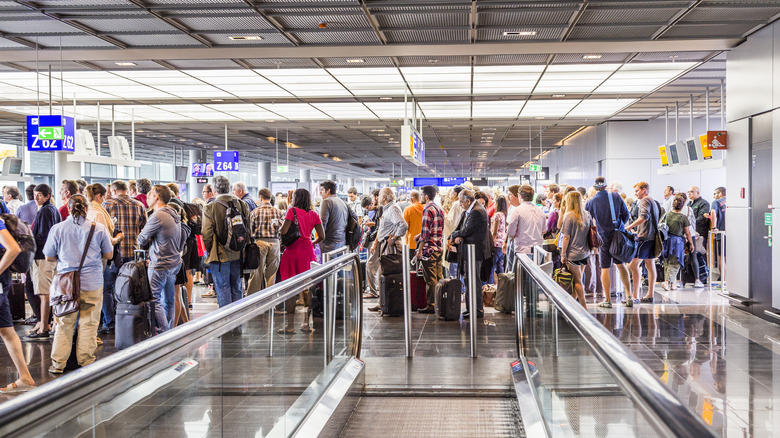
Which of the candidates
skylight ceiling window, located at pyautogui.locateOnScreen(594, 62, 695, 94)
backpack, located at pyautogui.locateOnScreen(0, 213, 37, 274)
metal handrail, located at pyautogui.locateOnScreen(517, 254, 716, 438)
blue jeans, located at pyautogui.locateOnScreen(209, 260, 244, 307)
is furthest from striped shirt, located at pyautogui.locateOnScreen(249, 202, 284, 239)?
skylight ceiling window, located at pyautogui.locateOnScreen(594, 62, 695, 94)

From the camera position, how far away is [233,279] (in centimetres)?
747

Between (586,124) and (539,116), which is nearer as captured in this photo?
(539,116)

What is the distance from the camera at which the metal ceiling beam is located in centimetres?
945

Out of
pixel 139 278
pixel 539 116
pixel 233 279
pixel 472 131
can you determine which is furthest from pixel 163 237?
pixel 472 131

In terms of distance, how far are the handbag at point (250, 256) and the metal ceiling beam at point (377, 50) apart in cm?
365

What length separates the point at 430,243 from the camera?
343 inches

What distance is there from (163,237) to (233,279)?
1.18 metres

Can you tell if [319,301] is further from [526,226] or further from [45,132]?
[45,132]

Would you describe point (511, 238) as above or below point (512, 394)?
above

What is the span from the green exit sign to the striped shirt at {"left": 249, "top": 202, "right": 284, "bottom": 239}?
414cm

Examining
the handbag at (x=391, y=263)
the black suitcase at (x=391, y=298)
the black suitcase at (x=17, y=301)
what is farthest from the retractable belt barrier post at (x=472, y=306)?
the black suitcase at (x=17, y=301)

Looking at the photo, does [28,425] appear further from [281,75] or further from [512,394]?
[281,75]

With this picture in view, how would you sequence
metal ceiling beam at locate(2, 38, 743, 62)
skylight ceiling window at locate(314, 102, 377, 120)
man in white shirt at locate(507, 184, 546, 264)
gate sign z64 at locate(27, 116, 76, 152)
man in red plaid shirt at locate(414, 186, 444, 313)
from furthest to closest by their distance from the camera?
skylight ceiling window at locate(314, 102, 377, 120), gate sign z64 at locate(27, 116, 76, 152), metal ceiling beam at locate(2, 38, 743, 62), man in red plaid shirt at locate(414, 186, 444, 313), man in white shirt at locate(507, 184, 546, 264)

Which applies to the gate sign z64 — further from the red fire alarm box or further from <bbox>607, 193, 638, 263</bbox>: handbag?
the red fire alarm box
